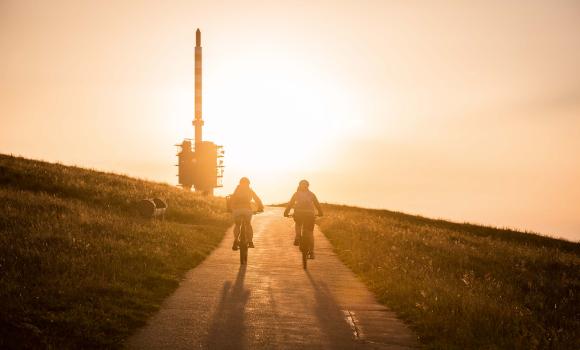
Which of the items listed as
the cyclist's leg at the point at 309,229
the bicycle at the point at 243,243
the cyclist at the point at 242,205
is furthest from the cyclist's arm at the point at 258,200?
the cyclist's leg at the point at 309,229

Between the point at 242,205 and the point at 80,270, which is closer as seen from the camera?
the point at 80,270

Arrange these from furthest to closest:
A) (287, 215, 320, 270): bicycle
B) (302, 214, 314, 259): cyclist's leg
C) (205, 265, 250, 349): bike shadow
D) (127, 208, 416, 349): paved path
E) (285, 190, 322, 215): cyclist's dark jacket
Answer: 1. (285, 190, 322, 215): cyclist's dark jacket
2. (302, 214, 314, 259): cyclist's leg
3. (287, 215, 320, 270): bicycle
4. (127, 208, 416, 349): paved path
5. (205, 265, 250, 349): bike shadow

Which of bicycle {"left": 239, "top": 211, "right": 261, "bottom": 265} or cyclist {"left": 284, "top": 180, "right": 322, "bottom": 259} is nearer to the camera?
bicycle {"left": 239, "top": 211, "right": 261, "bottom": 265}

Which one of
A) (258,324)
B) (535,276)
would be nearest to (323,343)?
(258,324)

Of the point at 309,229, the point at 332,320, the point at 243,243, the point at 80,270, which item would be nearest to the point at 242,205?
the point at 243,243

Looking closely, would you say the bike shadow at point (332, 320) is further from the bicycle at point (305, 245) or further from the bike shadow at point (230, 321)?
the bicycle at point (305, 245)

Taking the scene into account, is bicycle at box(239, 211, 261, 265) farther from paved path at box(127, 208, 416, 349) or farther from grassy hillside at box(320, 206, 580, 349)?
grassy hillside at box(320, 206, 580, 349)

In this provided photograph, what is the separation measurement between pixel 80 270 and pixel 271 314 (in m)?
4.60

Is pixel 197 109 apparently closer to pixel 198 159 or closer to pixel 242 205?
pixel 198 159

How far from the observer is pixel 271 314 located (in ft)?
29.8

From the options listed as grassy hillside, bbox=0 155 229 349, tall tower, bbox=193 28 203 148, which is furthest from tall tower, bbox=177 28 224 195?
grassy hillside, bbox=0 155 229 349

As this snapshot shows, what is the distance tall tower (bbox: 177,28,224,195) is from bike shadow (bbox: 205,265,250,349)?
55285mm

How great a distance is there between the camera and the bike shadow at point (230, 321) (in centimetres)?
727

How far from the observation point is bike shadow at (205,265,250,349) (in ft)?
23.8
